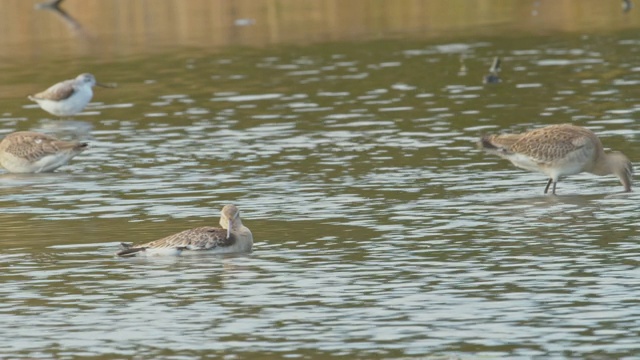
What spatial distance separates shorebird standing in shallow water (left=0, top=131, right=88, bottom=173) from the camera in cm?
2600

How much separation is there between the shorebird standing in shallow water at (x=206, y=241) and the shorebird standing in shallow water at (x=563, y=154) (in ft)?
16.8

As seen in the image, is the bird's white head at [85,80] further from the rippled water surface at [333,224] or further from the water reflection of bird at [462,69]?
the water reflection of bird at [462,69]

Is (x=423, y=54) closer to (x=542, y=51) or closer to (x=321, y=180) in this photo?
(x=542, y=51)

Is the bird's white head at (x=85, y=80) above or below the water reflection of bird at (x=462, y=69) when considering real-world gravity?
above

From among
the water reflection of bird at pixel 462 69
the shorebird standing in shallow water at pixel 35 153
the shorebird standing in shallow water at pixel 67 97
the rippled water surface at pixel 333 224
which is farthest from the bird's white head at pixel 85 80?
the water reflection of bird at pixel 462 69

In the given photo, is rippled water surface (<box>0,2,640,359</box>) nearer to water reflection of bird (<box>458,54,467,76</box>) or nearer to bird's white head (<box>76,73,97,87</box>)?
water reflection of bird (<box>458,54,467,76</box>)

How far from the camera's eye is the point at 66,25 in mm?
57781

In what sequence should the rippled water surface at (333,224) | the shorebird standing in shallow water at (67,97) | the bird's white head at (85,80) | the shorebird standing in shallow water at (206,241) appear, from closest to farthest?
the rippled water surface at (333,224)
the shorebird standing in shallow water at (206,241)
the shorebird standing in shallow water at (67,97)
the bird's white head at (85,80)

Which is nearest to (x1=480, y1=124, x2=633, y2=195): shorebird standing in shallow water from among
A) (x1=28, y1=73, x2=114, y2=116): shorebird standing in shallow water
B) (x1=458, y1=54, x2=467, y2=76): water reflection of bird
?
(x1=28, y1=73, x2=114, y2=116): shorebird standing in shallow water

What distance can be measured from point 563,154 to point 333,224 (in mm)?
3617

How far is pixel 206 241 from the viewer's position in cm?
1844

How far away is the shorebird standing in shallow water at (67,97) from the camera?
33250 mm

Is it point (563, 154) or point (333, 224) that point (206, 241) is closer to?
point (333, 224)

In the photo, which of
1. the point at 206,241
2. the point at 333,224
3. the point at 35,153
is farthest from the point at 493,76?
the point at 206,241
